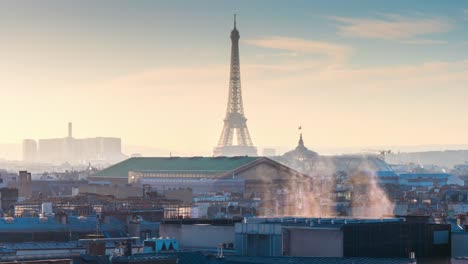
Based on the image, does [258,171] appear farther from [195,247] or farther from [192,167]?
[195,247]

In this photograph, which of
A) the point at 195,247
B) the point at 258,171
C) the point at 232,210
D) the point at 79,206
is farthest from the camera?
the point at 258,171

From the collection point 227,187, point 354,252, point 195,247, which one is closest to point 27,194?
point 227,187

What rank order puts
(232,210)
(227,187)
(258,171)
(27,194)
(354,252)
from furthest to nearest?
(258,171) < (227,187) < (27,194) < (232,210) < (354,252)

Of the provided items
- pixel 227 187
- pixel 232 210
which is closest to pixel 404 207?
pixel 232 210

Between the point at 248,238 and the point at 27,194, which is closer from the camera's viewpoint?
the point at 248,238

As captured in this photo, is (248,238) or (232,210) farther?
(232,210)

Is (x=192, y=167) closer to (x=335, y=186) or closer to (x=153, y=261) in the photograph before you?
(x=335, y=186)
